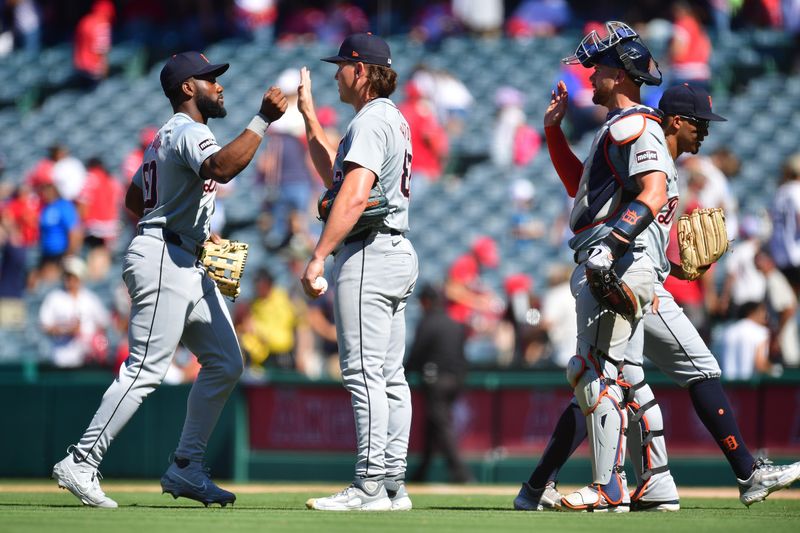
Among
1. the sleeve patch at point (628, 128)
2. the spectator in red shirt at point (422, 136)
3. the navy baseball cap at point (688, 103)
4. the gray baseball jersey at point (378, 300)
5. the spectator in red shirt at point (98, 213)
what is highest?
the spectator in red shirt at point (422, 136)

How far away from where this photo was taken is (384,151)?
6582mm

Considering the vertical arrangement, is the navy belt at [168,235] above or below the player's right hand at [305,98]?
below

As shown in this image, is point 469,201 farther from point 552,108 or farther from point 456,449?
point 552,108

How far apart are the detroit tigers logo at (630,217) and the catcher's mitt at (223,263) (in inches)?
78.2

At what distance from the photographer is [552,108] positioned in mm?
7145

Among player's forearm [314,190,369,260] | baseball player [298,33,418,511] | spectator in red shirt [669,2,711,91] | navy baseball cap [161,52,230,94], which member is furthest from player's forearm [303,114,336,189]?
spectator in red shirt [669,2,711,91]

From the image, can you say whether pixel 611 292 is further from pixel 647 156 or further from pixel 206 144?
pixel 206 144

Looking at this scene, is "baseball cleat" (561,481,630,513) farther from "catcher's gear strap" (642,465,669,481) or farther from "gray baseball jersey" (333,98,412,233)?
"gray baseball jersey" (333,98,412,233)

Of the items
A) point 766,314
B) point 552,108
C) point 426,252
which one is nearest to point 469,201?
point 426,252

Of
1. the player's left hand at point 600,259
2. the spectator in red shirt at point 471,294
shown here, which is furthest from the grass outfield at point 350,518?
the spectator in red shirt at point 471,294

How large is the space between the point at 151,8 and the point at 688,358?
1724 centimetres

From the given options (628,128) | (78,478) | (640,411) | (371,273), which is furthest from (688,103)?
(78,478)

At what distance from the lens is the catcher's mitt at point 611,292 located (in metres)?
6.25

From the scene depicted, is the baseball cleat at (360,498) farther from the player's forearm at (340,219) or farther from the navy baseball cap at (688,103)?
the navy baseball cap at (688,103)
